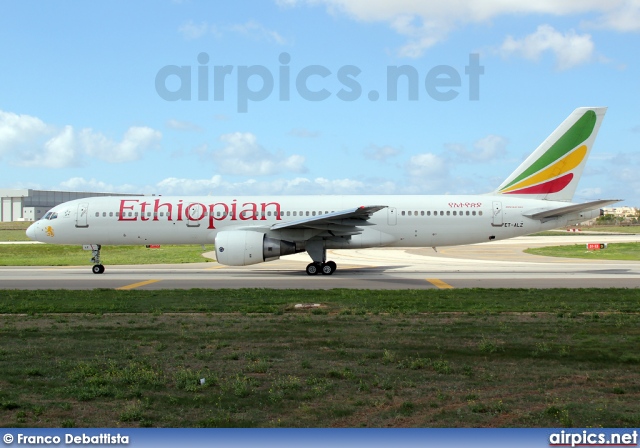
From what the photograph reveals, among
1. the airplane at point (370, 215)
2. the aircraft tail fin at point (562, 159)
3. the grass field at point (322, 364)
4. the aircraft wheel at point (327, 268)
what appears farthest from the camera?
the aircraft tail fin at point (562, 159)

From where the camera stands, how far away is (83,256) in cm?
4528

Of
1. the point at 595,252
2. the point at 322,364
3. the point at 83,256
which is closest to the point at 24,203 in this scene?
the point at 83,256

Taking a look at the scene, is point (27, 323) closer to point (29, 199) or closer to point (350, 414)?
point (350, 414)

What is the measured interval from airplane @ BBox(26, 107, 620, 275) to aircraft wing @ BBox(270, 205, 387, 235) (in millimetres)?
90

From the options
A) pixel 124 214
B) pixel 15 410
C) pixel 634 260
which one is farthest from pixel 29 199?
pixel 15 410

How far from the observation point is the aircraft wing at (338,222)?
2514 cm

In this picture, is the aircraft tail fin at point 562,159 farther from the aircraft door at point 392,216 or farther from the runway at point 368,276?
the aircraft door at point 392,216

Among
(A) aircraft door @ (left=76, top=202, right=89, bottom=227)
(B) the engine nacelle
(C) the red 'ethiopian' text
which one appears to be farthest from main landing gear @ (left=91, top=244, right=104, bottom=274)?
(B) the engine nacelle

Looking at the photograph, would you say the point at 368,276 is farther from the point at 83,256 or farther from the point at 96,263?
the point at 83,256

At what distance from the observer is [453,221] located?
27641mm

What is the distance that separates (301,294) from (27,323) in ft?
25.8

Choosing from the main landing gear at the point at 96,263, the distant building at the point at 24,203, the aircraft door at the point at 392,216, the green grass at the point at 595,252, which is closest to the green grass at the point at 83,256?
the main landing gear at the point at 96,263

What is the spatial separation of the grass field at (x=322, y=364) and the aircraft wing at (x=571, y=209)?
10.0 m

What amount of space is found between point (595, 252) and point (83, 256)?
1419 inches
